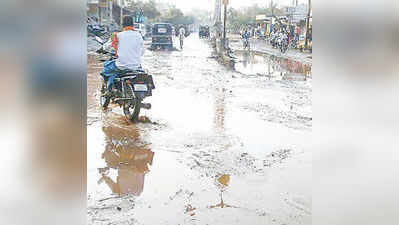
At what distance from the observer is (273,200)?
2584 mm

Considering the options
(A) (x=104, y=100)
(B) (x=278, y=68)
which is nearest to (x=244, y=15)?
(B) (x=278, y=68)

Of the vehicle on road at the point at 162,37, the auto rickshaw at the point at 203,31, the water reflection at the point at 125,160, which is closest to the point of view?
the water reflection at the point at 125,160

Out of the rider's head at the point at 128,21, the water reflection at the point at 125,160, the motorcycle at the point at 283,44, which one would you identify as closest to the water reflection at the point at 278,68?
the motorcycle at the point at 283,44

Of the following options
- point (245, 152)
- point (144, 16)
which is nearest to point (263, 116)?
point (245, 152)

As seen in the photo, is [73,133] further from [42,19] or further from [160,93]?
[160,93]

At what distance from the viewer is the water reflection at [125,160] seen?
8.89 feet

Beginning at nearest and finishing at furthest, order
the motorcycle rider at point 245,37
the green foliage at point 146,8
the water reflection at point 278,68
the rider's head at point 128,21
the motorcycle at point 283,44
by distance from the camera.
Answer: the rider's head at point 128,21, the water reflection at point 278,68, the green foliage at point 146,8, the motorcycle at point 283,44, the motorcycle rider at point 245,37

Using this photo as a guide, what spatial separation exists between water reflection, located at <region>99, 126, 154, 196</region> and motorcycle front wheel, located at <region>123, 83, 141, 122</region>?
224mm

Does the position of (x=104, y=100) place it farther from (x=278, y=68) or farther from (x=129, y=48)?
(x=278, y=68)

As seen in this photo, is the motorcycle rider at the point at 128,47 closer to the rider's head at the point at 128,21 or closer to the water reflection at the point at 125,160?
the rider's head at the point at 128,21

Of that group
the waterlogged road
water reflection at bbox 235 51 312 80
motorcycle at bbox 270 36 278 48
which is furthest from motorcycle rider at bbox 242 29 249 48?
the waterlogged road

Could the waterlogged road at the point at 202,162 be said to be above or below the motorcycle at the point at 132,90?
below

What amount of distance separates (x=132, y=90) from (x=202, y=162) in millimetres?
1242

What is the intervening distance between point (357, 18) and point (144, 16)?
14.9 metres
